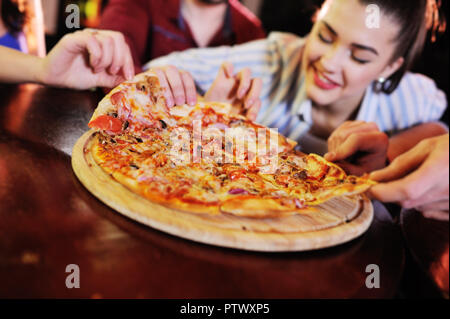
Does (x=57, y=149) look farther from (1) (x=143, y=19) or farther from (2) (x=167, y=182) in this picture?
(1) (x=143, y=19)

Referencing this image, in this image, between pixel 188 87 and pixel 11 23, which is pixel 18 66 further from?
pixel 11 23

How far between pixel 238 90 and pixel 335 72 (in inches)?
23.7

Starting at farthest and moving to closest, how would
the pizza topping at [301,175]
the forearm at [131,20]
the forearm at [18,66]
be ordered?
the forearm at [131,20] → the forearm at [18,66] → the pizza topping at [301,175]

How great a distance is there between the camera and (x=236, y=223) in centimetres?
87

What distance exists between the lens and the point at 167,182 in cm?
99

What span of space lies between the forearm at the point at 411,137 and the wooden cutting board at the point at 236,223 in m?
1.06

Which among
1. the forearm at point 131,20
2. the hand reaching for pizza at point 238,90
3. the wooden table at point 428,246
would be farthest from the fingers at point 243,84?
the forearm at point 131,20

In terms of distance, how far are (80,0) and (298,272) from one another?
5600mm

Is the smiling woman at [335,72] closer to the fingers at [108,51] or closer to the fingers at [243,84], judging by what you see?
the fingers at [243,84]

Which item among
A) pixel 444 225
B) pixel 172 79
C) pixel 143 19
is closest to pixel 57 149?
pixel 172 79

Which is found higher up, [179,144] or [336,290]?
[336,290]

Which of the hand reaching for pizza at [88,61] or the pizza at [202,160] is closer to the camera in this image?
the pizza at [202,160]

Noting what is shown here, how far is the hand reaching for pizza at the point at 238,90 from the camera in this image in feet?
5.41

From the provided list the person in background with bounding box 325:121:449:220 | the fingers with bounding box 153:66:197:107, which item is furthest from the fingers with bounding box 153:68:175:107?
the person in background with bounding box 325:121:449:220
